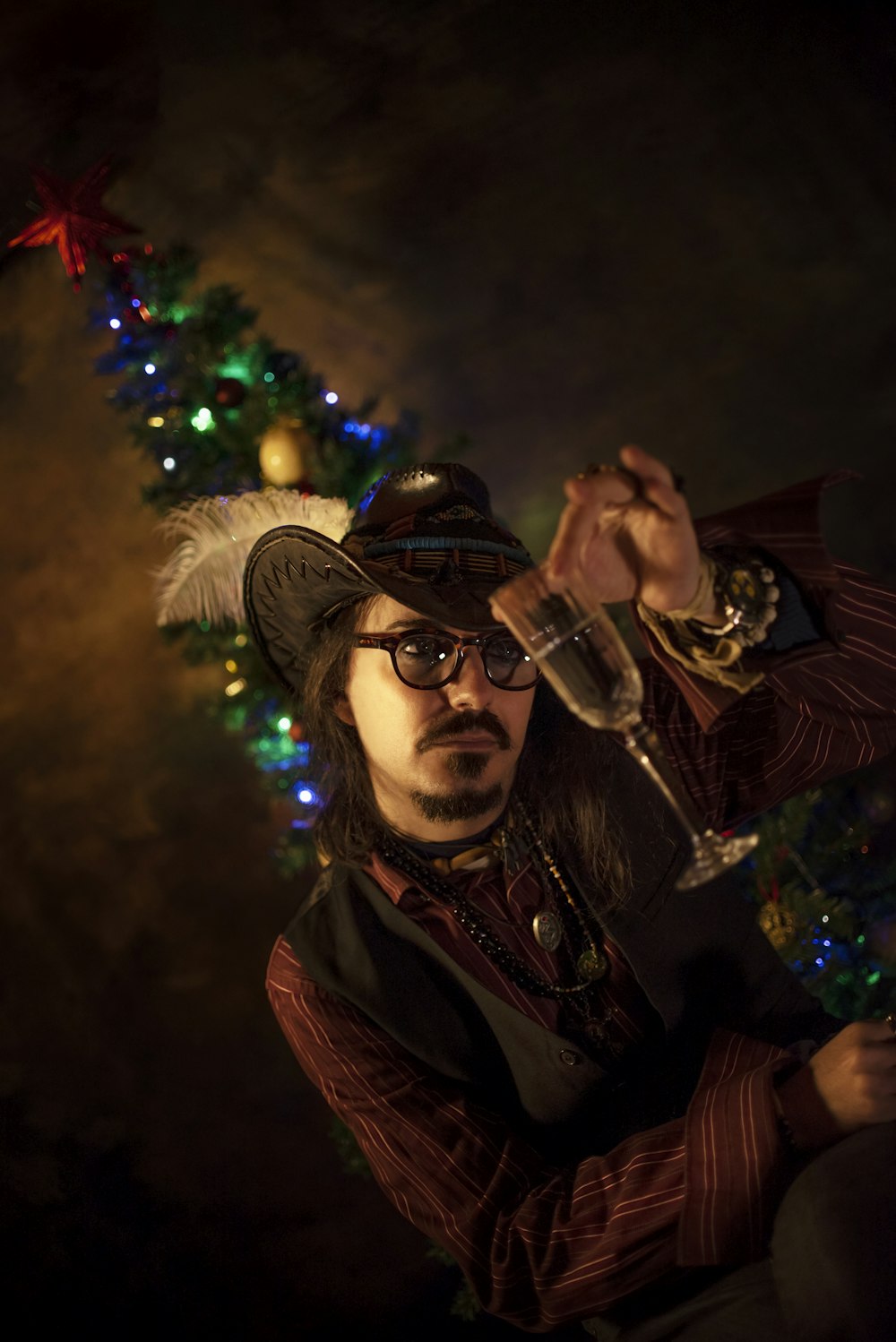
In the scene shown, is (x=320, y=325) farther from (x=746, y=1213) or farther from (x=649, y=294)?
(x=746, y=1213)

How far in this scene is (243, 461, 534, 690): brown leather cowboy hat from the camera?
1790 mm

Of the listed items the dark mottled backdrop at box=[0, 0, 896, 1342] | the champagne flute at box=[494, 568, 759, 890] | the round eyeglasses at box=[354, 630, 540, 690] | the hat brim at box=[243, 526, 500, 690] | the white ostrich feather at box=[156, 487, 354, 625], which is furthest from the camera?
the dark mottled backdrop at box=[0, 0, 896, 1342]

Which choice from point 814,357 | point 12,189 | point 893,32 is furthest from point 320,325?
point 893,32

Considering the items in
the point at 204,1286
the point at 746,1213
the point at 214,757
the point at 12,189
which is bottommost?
the point at 204,1286

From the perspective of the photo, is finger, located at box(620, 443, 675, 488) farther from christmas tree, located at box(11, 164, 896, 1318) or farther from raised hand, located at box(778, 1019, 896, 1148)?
christmas tree, located at box(11, 164, 896, 1318)

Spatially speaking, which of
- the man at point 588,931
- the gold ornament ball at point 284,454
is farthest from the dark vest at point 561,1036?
the gold ornament ball at point 284,454

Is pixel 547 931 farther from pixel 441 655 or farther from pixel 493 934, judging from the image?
pixel 441 655

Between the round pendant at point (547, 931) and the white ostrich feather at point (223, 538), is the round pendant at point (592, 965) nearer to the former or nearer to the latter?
the round pendant at point (547, 931)

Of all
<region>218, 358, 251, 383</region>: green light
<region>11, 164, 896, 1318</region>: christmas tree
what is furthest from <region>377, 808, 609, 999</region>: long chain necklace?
<region>218, 358, 251, 383</region>: green light

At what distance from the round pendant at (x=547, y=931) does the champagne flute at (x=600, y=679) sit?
0.92 metres

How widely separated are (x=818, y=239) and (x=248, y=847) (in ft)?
11.5

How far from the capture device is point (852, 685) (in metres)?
1.74

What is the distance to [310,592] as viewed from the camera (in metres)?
2.09

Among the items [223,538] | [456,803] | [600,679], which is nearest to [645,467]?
[600,679]
